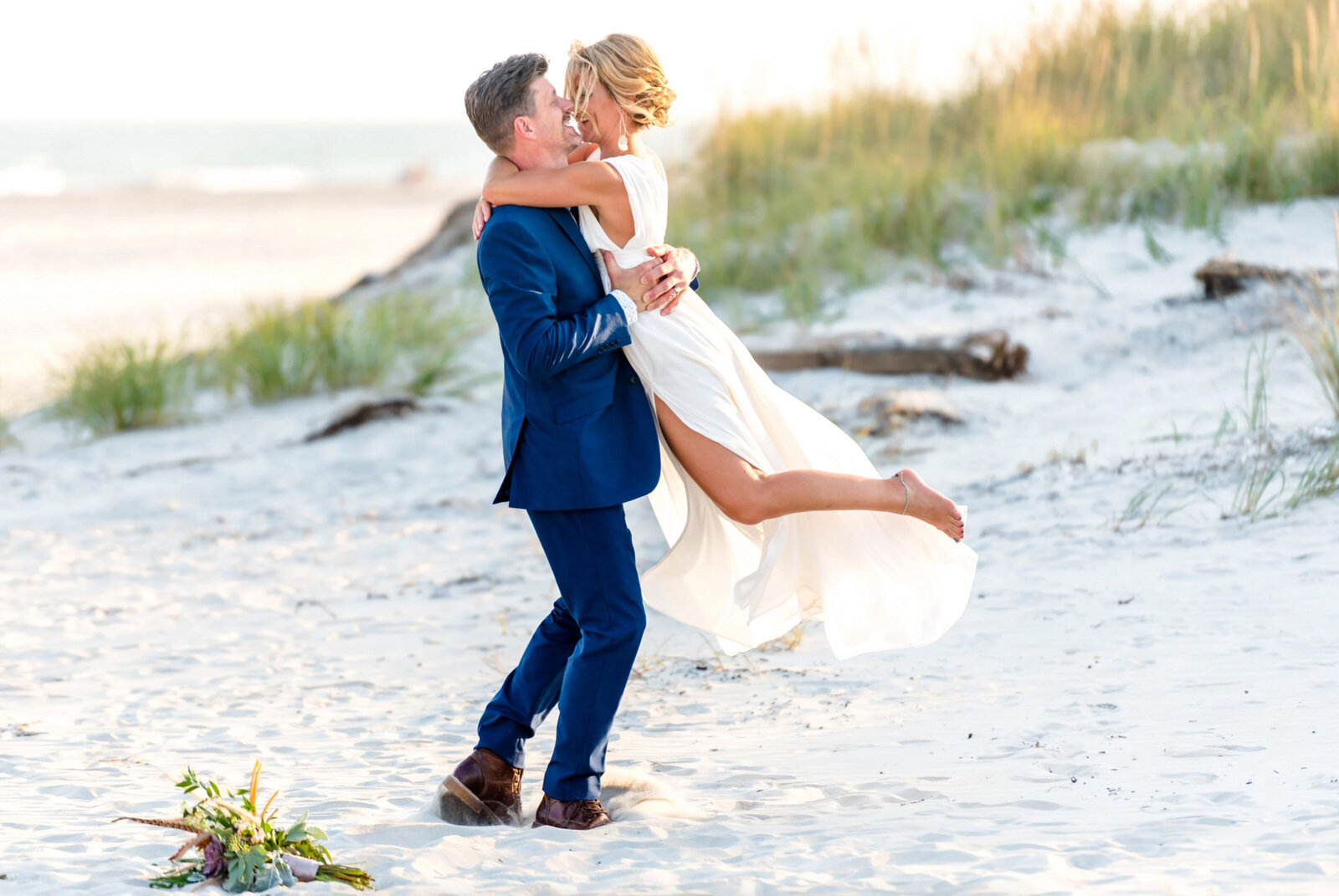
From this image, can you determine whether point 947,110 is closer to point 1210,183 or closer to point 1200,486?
point 1210,183

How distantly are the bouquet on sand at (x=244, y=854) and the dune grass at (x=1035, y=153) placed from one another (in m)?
6.75

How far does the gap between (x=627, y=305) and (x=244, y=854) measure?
1423 millimetres

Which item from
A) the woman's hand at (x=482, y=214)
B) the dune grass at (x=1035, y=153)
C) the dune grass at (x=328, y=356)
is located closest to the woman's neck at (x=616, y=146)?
the woman's hand at (x=482, y=214)

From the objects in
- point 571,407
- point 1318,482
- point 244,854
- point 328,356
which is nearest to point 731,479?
point 571,407

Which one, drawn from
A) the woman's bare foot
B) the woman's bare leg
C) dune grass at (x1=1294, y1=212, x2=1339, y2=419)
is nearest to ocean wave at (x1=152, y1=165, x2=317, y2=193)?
dune grass at (x1=1294, y1=212, x2=1339, y2=419)

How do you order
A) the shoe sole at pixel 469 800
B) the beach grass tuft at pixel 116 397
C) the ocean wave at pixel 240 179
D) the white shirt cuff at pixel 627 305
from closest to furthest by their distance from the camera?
the white shirt cuff at pixel 627 305 < the shoe sole at pixel 469 800 < the beach grass tuft at pixel 116 397 < the ocean wave at pixel 240 179

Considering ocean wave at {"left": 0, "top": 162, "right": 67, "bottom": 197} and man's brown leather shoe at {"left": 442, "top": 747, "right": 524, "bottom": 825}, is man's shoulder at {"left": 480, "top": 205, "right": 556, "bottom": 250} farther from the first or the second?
ocean wave at {"left": 0, "top": 162, "right": 67, "bottom": 197}

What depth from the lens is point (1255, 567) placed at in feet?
15.3

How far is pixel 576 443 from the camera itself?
9.76 ft

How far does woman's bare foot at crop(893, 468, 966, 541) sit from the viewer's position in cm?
317

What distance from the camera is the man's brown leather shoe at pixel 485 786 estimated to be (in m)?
3.22

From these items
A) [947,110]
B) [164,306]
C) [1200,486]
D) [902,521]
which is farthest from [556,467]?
[164,306]

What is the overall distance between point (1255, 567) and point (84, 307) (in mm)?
12337

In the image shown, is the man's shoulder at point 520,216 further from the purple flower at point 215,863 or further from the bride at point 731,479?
the purple flower at point 215,863
